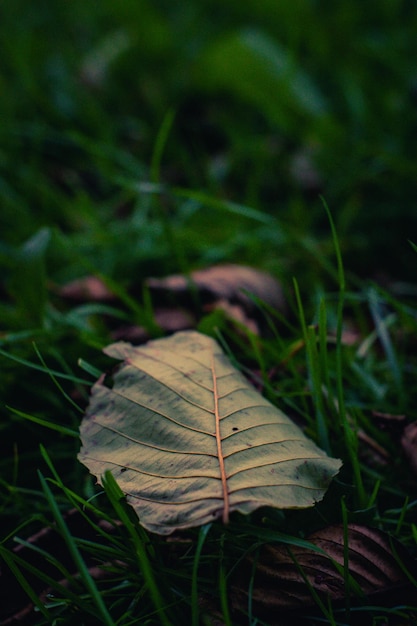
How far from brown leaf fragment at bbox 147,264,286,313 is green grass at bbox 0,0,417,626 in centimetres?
6

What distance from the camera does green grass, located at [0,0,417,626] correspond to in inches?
31.4

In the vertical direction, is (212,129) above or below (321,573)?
above

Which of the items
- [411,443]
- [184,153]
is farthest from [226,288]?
[184,153]

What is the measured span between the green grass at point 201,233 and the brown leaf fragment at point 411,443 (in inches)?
1.1

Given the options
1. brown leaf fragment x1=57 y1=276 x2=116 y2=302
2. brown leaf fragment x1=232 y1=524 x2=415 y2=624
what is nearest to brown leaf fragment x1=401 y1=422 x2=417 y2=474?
brown leaf fragment x1=232 y1=524 x2=415 y2=624

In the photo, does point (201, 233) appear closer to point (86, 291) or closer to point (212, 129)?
point (86, 291)

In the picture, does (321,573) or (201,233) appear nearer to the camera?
(321,573)

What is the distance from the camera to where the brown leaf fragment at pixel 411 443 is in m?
0.89

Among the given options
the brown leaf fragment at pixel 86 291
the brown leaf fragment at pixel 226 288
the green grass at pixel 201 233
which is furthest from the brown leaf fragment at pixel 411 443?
the brown leaf fragment at pixel 86 291

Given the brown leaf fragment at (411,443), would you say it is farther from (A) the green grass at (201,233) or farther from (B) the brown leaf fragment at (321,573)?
(B) the brown leaf fragment at (321,573)

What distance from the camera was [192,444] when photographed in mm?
793

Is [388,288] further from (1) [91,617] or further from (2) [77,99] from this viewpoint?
(2) [77,99]

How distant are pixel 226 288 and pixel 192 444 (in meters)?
0.59

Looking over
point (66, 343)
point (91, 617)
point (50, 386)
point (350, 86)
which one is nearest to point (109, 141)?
point (350, 86)
